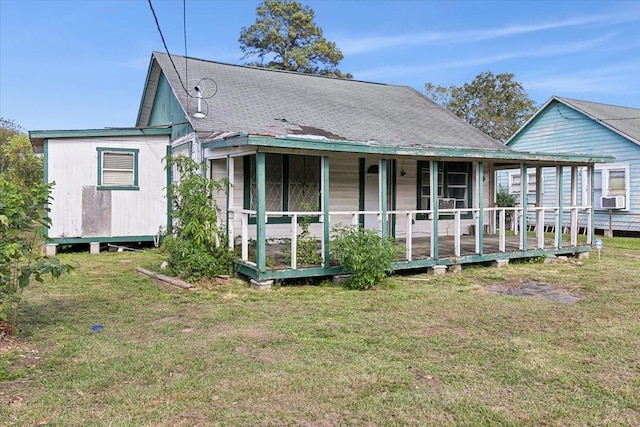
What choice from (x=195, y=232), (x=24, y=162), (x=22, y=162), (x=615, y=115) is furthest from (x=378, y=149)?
(x=22, y=162)

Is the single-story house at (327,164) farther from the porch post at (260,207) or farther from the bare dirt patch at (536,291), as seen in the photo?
the bare dirt patch at (536,291)

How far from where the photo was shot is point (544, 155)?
10.1 metres

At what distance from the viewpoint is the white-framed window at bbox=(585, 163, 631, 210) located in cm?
1686

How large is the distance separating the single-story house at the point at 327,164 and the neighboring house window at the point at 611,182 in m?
6.11

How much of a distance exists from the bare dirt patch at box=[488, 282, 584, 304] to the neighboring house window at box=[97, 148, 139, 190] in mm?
8602

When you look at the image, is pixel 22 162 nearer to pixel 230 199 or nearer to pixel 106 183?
pixel 106 183

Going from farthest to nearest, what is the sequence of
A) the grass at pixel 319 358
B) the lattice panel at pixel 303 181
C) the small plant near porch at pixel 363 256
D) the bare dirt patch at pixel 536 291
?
the lattice panel at pixel 303 181
the small plant near porch at pixel 363 256
the bare dirt patch at pixel 536 291
the grass at pixel 319 358

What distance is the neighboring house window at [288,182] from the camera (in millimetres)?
9961

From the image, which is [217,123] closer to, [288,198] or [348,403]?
[288,198]

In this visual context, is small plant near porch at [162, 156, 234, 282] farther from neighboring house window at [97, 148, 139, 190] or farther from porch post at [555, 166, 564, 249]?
porch post at [555, 166, 564, 249]

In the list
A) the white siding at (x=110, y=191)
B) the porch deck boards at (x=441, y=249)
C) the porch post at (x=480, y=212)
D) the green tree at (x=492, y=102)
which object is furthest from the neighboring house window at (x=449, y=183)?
the green tree at (x=492, y=102)

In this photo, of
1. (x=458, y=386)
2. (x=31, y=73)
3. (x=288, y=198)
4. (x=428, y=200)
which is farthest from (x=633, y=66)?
(x=31, y=73)

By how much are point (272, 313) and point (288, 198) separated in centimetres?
452

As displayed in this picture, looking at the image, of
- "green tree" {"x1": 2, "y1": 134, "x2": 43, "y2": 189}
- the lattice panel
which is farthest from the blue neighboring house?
"green tree" {"x1": 2, "y1": 134, "x2": 43, "y2": 189}
